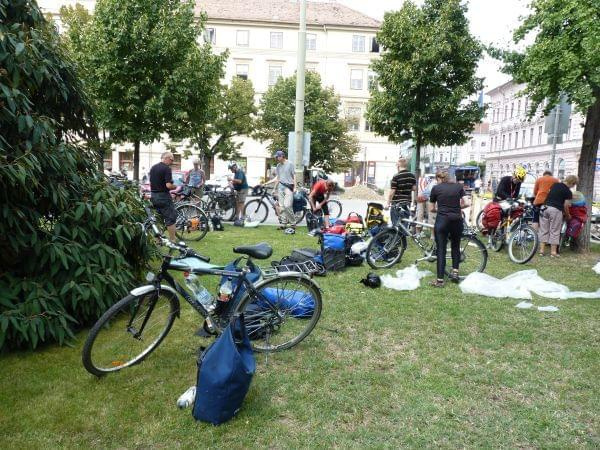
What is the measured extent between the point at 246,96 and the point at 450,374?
120 feet

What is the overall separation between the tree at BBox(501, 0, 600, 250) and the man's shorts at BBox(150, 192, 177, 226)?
23.2 ft

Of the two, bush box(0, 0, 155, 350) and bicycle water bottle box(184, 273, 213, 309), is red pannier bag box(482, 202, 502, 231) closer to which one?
bush box(0, 0, 155, 350)

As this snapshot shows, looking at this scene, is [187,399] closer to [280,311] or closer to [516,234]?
[280,311]

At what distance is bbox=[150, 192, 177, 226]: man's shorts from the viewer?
909cm

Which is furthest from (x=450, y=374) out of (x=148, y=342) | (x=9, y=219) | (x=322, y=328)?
(x=9, y=219)

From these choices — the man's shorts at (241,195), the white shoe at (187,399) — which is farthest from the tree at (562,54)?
the white shoe at (187,399)

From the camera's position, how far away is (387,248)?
8.33 meters

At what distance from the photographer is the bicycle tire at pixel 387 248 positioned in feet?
27.0

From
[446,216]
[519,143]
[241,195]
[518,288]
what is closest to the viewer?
[518,288]

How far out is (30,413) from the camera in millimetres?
3404

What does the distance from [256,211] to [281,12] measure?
4536cm

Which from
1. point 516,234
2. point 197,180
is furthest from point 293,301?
point 197,180

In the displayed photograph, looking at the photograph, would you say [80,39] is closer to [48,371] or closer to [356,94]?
[48,371]

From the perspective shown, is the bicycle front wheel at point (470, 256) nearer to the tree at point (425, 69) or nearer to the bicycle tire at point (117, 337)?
the bicycle tire at point (117, 337)
